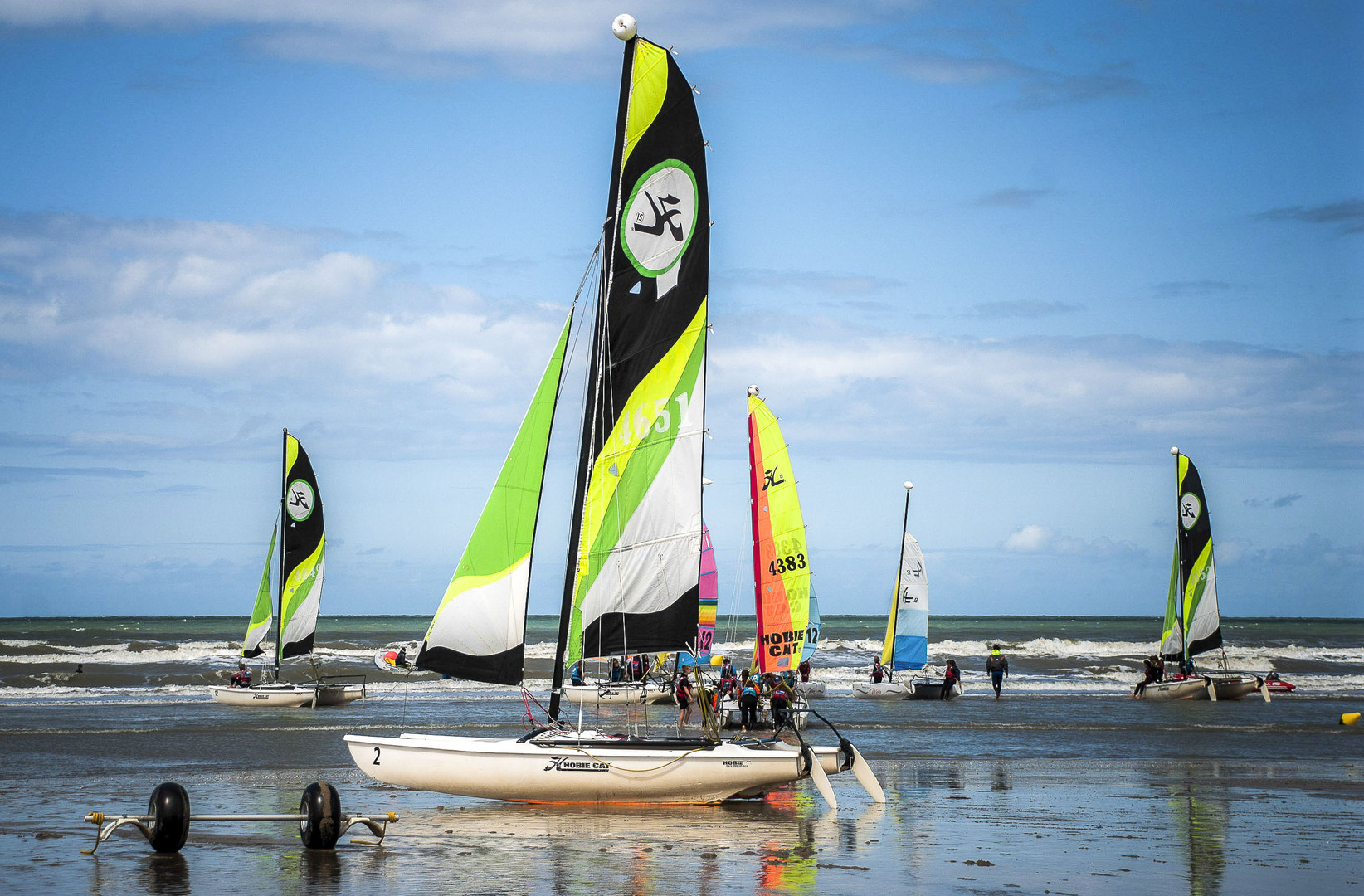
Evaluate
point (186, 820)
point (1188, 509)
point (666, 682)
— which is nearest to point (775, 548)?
point (666, 682)

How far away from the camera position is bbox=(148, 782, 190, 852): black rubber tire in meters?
13.3

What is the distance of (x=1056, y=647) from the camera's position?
8444 centimetres

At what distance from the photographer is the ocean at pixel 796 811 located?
12.6m

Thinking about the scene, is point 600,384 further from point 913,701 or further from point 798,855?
point 913,701

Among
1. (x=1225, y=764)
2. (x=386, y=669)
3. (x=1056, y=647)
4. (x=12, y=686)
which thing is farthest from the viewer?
(x=1056, y=647)

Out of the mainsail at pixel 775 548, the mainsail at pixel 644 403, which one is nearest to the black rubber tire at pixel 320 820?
the mainsail at pixel 644 403

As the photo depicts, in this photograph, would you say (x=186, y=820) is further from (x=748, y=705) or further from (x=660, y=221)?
(x=748, y=705)

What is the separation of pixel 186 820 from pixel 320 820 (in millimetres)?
1481

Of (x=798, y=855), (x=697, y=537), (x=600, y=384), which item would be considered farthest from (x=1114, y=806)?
(x=600, y=384)

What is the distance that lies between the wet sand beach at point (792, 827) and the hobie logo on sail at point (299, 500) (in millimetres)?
11692

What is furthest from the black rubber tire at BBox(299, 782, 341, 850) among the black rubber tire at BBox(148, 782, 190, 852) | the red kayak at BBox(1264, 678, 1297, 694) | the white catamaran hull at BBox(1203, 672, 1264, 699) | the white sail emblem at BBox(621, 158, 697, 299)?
the red kayak at BBox(1264, 678, 1297, 694)

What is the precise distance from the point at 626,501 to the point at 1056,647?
74910 mm

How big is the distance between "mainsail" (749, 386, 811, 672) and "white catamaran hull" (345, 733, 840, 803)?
13.4 meters

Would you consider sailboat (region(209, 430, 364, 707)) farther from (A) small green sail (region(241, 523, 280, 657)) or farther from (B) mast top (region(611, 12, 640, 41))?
(B) mast top (region(611, 12, 640, 41))
